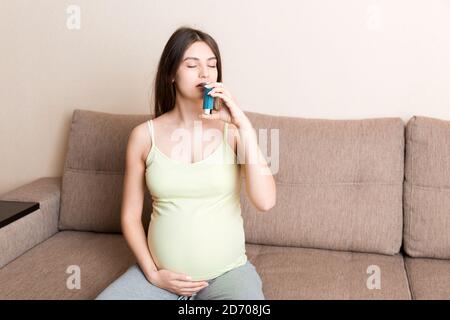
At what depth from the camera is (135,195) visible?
168 centimetres

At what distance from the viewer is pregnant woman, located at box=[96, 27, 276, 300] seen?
1526mm

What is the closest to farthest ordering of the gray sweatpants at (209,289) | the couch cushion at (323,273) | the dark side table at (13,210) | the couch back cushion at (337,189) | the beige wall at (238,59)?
1. the gray sweatpants at (209,289)
2. the couch cushion at (323,273)
3. the dark side table at (13,210)
4. the couch back cushion at (337,189)
5. the beige wall at (238,59)

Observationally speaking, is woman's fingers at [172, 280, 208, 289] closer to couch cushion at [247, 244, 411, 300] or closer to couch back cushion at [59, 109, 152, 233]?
couch cushion at [247, 244, 411, 300]

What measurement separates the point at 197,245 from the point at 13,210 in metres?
0.72

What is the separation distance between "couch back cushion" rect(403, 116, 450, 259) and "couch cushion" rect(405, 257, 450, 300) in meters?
0.03

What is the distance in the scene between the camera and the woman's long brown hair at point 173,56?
61.7 inches

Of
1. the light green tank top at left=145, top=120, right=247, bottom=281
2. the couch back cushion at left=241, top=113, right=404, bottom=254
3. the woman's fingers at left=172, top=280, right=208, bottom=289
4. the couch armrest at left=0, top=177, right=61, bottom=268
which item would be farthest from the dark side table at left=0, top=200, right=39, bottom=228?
the couch back cushion at left=241, top=113, right=404, bottom=254

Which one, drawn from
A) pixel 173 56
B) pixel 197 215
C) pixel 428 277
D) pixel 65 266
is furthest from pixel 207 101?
pixel 428 277

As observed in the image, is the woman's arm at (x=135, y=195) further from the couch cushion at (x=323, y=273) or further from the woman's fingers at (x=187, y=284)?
the couch cushion at (x=323, y=273)

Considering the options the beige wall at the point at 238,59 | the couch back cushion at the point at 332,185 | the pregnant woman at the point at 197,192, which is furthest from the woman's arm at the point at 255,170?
the beige wall at the point at 238,59

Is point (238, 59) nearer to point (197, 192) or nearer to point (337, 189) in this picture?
point (337, 189)

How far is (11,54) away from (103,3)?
0.47 meters

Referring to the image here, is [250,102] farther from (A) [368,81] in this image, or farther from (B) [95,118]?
(B) [95,118]

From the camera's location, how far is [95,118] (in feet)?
7.06
